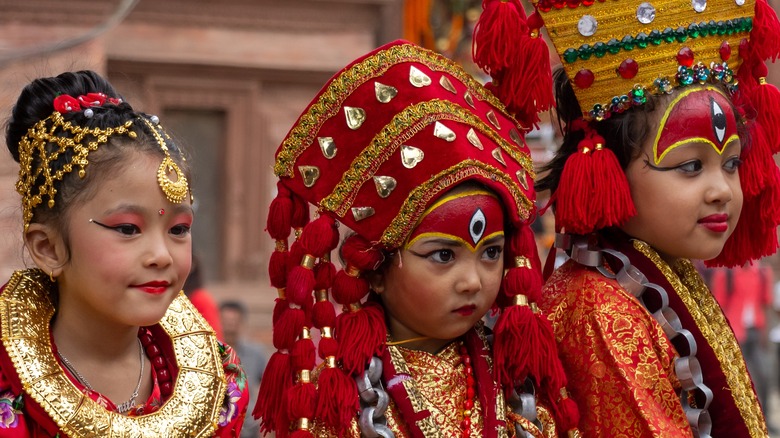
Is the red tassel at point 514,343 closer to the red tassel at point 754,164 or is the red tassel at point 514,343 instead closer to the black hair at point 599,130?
the black hair at point 599,130

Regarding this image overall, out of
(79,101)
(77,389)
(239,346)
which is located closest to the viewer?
(77,389)

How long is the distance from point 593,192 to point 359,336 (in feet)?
2.42

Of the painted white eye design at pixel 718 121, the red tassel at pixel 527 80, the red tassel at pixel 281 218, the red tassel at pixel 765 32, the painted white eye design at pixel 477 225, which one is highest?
the red tassel at pixel 765 32

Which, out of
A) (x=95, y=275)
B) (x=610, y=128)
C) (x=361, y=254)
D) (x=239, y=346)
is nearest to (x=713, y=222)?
(x=610, y=128)

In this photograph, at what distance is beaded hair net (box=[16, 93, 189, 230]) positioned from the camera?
8.78 ft

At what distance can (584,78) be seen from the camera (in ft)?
10.7

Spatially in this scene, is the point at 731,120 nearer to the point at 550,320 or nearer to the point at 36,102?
the point at 550,320

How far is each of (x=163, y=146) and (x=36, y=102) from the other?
31 cm

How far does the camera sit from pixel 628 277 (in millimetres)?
3270

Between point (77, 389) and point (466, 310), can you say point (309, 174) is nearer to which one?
point (466, 310)

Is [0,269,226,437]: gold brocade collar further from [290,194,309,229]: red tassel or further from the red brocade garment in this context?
the red brocade garment

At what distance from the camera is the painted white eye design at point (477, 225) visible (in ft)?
9.67

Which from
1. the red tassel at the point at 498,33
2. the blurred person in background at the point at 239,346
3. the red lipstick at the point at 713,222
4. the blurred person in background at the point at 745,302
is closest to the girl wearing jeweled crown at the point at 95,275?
the red tassel at the point at 498,33

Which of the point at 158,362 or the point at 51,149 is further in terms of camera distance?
the point at 158,362
